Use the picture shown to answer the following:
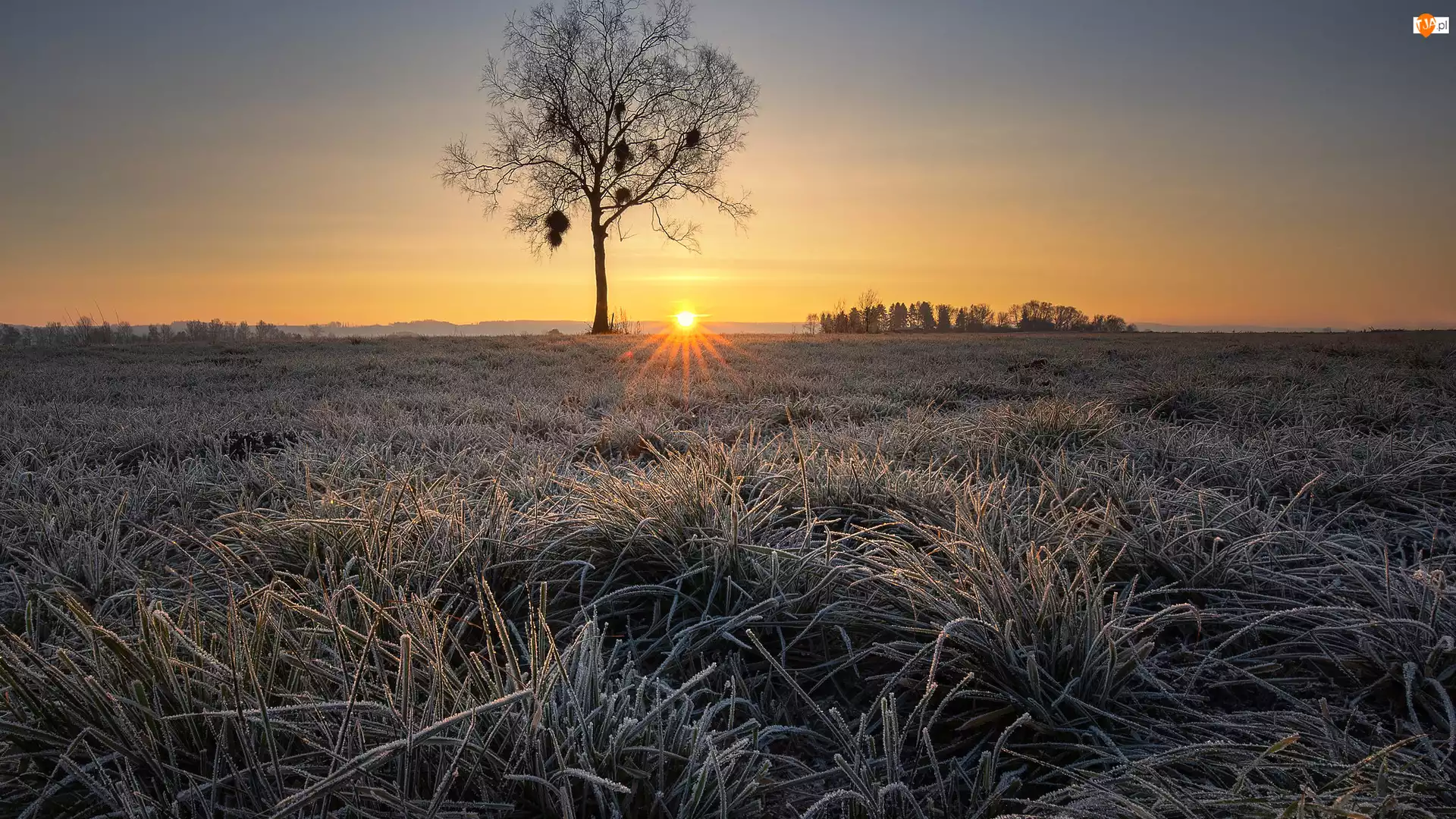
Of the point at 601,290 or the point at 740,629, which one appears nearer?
the point at 740,629

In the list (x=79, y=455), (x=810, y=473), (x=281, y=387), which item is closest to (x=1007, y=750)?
(x=810, y=473)

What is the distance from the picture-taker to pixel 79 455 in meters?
3.33

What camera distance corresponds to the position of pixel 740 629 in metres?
1.61

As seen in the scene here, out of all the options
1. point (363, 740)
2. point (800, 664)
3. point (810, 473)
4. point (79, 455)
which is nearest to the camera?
point (363, 740)

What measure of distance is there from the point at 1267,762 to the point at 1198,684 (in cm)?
44

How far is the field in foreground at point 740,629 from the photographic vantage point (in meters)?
0.98

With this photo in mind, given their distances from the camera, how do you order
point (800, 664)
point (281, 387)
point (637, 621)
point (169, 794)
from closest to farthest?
point (169, 794) → point (800, 664) → point (637, 621) → point (281, 387)

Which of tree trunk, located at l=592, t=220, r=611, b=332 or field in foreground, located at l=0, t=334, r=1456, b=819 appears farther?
tree trunk, located at l=592, t=220, r=611, b=332

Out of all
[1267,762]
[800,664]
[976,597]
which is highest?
[976,597]

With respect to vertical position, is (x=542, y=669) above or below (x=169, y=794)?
above

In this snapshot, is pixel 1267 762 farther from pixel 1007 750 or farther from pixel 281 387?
pixel 281 387

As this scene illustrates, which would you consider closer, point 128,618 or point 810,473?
point 128,618

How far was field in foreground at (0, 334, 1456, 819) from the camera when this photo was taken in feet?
3.20

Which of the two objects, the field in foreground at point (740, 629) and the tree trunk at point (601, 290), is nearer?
the field in foreground at point (740, 629)
